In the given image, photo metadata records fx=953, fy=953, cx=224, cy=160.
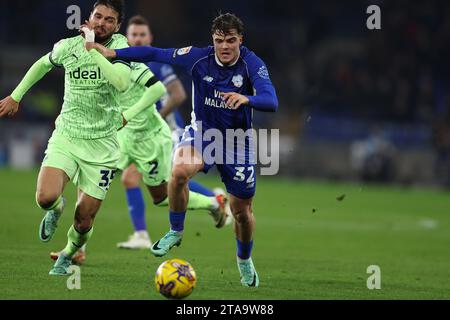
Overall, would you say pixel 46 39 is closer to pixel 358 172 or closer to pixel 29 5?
pixel 29 5

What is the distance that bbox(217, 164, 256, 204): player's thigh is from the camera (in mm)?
8867

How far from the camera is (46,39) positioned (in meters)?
32.3

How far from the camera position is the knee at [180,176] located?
891cm

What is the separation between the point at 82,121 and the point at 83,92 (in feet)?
0.92

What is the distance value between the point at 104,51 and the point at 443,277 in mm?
4624

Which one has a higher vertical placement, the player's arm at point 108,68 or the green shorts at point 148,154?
the player's arm at point 108,68

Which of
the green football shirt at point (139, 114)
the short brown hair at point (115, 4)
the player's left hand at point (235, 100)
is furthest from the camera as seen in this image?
the green football shirt at point (139, 114)

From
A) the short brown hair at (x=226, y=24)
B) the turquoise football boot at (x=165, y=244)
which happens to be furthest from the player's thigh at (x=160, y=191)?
the short brown hair at (x=226, y=24)

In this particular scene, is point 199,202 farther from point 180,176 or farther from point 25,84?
point 25,84

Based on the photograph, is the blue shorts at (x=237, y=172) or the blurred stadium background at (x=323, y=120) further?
the blurred stadium background at (x=323, y=120)

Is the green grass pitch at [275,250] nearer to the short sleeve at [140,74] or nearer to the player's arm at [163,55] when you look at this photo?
the short sleeve at [140,74]

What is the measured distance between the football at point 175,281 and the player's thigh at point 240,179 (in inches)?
48.3

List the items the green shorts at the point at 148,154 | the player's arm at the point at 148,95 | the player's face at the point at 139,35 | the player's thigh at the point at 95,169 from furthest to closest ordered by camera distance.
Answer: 1. the player's face at the point at 139,35
2. the green shorts at the point at 148,154
3. the player's arm at the point at 148,95
4. the player's thigh at the point at 95,169

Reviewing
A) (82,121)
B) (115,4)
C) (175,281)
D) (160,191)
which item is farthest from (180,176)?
(160,191)
